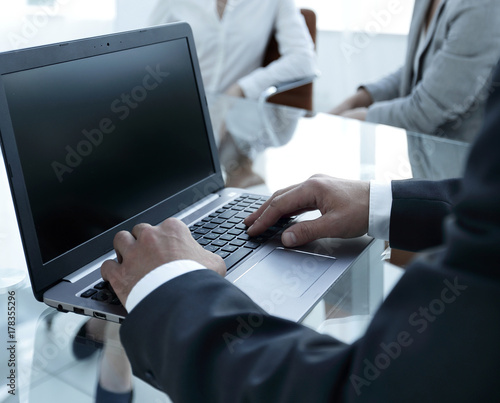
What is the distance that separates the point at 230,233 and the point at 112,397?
1.06ft

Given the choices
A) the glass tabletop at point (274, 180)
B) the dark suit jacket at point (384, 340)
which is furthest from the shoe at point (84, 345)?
the dark suit jacket at point (384, 340)

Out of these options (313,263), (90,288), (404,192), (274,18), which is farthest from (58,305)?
(274,18)

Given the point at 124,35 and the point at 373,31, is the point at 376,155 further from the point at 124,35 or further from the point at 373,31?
the point at 373,31

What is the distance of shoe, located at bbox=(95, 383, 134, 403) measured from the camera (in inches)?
21.4

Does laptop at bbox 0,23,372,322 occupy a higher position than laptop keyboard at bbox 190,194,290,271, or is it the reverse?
laptop at bbox 0,23,372,322

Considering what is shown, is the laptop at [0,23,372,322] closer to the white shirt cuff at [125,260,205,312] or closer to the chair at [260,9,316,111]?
the white shirt cuff at [125,260,205,312]

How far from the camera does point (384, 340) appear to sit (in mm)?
378

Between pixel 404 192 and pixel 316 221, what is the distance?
136 millimetres

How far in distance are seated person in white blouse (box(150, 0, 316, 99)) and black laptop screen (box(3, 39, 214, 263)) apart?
4.12 feet

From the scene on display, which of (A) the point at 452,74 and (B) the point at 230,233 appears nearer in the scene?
(B) the point at 230,233
